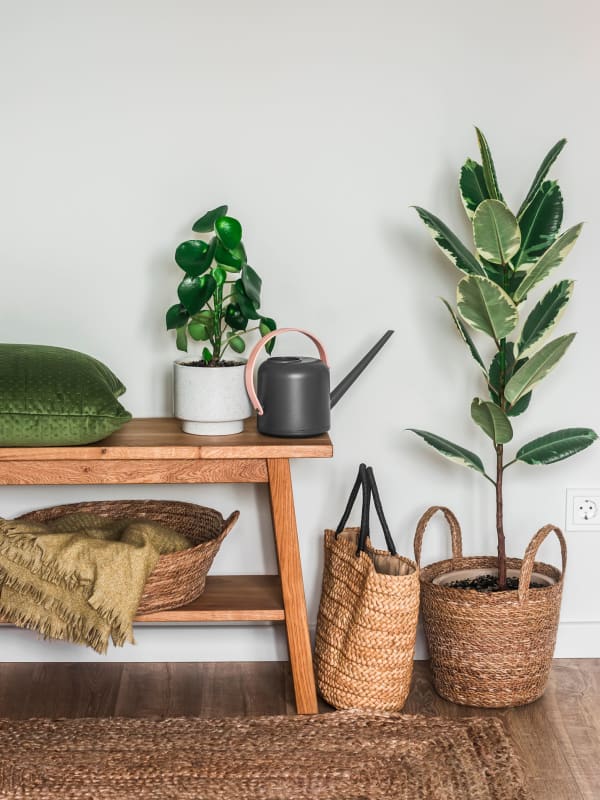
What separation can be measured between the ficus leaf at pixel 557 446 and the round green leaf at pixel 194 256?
0.78 metres

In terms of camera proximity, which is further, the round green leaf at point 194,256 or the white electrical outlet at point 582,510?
the white electrical outlet at point 582,510

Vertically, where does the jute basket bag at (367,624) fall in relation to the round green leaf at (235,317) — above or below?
below

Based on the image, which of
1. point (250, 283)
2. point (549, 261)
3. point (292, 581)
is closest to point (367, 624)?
point (292, 581)

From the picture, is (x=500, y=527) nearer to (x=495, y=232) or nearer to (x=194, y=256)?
(x=495, y=232)

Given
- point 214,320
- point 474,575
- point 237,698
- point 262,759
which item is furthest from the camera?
point 474,575

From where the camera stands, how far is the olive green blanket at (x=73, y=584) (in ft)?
5.98

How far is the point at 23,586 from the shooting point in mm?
1834

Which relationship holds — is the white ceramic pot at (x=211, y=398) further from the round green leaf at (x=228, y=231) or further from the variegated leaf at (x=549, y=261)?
the variegated leaf at (x=549, y=261)

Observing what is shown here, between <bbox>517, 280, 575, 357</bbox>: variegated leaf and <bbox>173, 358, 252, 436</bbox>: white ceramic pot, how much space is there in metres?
0.60

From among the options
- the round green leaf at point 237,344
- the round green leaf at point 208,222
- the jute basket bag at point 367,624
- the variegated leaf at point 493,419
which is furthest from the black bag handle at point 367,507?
the round green leaf at point 208,222

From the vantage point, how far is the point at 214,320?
1.97m

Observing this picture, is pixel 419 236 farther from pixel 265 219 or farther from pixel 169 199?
pixel 169 199

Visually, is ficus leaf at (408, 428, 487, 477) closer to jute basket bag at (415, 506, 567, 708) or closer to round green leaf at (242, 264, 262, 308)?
jute basket bag at (415, 506, 567, 708)

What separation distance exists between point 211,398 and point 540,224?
0.79 meters
